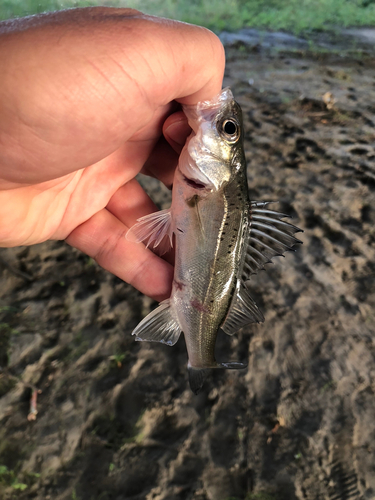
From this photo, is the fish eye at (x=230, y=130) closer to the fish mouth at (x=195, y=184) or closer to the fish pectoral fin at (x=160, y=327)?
the fish mouth at (x=195, y=184)

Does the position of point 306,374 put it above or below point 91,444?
below

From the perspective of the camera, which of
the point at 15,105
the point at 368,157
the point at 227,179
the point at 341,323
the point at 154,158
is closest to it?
the point at 15,105

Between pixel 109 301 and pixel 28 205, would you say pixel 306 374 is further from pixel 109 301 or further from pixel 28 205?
pixel 28 205

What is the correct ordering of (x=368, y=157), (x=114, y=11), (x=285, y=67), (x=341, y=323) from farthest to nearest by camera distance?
(x=285, y=67)
(x=368, y=157)
(x=341, y=323)
(x=114, y=11)

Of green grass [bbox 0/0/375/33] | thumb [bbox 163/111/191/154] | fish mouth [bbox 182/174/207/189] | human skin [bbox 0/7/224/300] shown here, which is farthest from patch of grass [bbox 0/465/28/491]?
green grass [bbox 0/0/375/33]

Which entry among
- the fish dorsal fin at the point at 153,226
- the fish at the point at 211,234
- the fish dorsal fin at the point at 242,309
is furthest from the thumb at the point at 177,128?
the fish dorsal fin at the point at 242,309

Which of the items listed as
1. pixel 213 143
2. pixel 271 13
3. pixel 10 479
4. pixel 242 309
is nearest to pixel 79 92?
pixel 213 143

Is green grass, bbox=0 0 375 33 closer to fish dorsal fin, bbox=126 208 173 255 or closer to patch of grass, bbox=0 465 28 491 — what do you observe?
fish dorsal fin, bbox=126 208 173 255

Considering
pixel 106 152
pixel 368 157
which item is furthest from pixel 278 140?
pixel 106 152

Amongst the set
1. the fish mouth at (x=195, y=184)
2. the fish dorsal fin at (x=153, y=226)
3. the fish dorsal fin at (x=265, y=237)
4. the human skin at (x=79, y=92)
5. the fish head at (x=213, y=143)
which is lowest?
the fish dorsal fin at (x=265, y=237)
